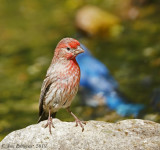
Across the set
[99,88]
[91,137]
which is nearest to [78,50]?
[91,137]

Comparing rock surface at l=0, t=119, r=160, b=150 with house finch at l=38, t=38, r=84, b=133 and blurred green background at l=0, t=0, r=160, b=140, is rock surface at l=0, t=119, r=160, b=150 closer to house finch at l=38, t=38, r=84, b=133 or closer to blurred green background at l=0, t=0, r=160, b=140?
house finch at l=38, t=38, r=84, b=133

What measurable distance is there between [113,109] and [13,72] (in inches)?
133

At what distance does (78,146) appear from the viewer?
462 cm

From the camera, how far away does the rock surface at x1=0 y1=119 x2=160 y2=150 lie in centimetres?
459

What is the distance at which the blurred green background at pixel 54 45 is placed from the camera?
821 cm

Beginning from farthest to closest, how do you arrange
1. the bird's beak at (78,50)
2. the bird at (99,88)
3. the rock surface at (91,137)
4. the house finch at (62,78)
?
1. the bird at (99,88)
2. the bird's beak at (78,50)
3. the house finch at (62,78)
4. the rock surface at (91,137)

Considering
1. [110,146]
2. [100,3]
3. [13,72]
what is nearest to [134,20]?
[100,3]

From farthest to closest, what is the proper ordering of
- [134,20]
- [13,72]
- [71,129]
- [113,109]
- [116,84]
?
1. [134,20]
2. [13,72]
3. [116,84]
4. [113,109]
5. [71,129]

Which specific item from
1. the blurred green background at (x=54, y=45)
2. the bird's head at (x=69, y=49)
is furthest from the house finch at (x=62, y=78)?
the blurred green background at (x=54, y=45)

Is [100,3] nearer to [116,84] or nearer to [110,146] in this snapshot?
[116,84]

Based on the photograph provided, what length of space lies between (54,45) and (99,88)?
121 inches

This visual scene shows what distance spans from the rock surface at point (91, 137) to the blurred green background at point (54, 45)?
2192mm

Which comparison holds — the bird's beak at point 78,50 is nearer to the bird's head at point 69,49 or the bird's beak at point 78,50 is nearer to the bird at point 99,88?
the bird's head at point 69,49

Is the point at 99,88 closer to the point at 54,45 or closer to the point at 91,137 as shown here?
the point at 54,45
